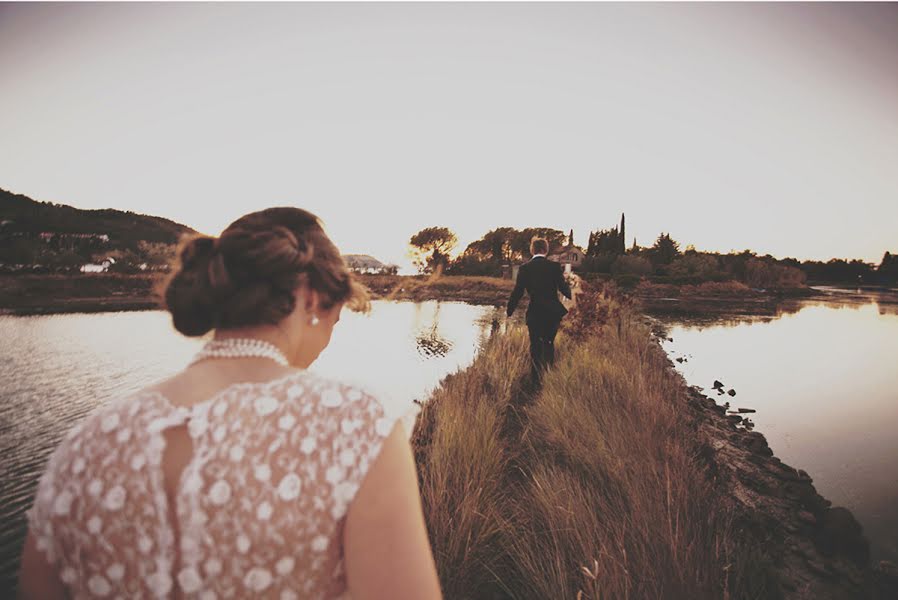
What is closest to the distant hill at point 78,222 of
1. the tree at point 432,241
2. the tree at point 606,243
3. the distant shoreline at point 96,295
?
the distant shoreline at point 96,295

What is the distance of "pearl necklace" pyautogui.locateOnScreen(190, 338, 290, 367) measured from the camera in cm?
87

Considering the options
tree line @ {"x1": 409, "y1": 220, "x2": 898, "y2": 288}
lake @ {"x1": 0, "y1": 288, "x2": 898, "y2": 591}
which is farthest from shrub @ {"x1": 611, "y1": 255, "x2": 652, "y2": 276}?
lake @ {"x1": 0, "y1": 288, "x2": 898, "y2": 591}

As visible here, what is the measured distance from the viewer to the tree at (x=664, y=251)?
163ft

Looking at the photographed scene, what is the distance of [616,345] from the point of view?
834cm

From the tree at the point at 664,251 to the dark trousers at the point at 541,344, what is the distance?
50798mm

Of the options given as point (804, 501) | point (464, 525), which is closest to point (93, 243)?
point (464, 525)

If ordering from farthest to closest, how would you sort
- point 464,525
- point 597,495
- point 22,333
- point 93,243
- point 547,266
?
point 93,243 → point 22,333 → point 547,266 → point 597,495 → point 464,525

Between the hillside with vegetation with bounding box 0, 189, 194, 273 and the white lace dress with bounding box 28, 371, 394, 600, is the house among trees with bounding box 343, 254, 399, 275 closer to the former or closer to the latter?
the white lace dress with bounding box 28, 371, 394, 600

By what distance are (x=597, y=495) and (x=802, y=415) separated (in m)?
7.76

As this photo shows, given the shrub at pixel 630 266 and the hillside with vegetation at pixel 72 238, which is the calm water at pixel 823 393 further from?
the shrub at pixel 630 266

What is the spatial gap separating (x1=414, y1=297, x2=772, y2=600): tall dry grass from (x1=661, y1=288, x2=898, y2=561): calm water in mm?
2267

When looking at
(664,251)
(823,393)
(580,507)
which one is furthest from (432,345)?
(664,251)

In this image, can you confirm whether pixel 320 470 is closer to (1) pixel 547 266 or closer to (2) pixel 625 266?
(1) pixel 547 266

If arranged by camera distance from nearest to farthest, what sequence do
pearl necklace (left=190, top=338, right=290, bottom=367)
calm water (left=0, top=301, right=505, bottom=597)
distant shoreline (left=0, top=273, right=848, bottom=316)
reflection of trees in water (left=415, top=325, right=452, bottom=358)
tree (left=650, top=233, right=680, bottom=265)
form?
pearl necklace (left=190, top=338, right=290, bottom=367), calm water (left=0, top=301, right=505, bottom=597), reflection of trees in water (left=415, top=325, right=452, bottom=358), distant shoreline (left=0, top=273, right=848, bottom=316), tree (left=650, top=233, right=680, bottom=265)
